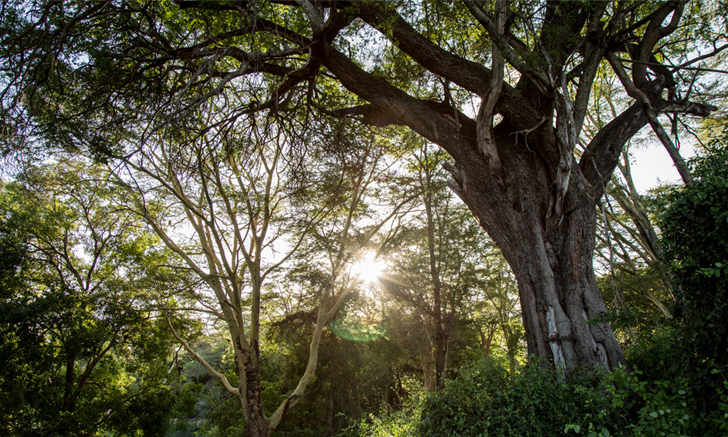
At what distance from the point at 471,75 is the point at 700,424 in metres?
4.30

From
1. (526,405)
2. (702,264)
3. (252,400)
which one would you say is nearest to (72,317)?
(252,400)

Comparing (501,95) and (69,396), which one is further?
(69,396)

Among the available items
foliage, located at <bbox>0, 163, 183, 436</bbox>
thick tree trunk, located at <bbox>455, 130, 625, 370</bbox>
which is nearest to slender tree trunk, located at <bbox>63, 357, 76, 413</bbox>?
foliage, located at <bbox>0, 163, 183, 436</bbox>

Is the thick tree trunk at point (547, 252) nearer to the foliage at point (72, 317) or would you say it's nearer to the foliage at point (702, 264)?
the foliage at point (702, 264)

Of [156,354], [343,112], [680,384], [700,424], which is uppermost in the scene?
[343,112]

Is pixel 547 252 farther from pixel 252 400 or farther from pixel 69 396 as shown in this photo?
pixel 69 396

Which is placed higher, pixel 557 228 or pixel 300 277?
pixel 300 277

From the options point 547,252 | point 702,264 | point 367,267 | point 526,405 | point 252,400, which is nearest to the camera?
point 702,264

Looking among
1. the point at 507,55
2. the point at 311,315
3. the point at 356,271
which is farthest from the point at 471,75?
the point at 311,315

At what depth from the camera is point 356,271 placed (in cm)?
1043

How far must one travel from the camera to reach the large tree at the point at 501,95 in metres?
3.96

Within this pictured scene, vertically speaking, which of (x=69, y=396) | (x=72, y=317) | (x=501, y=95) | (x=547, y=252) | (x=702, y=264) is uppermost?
(x=501, y=95)

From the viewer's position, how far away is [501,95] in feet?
15.0

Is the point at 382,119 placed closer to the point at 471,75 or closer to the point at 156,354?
the point at 471,75
